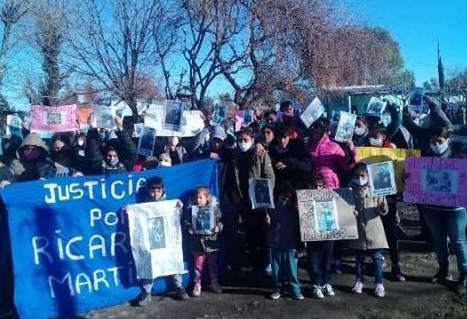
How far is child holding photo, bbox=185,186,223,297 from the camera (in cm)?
580

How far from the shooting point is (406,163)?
19.9 ft

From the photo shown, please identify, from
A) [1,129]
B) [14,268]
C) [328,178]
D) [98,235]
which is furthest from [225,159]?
[1,129]

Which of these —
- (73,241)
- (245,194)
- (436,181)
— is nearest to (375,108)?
(436,181)

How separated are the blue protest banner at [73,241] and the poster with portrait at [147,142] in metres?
0.95

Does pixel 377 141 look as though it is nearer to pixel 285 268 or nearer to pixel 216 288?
pixel 285 268

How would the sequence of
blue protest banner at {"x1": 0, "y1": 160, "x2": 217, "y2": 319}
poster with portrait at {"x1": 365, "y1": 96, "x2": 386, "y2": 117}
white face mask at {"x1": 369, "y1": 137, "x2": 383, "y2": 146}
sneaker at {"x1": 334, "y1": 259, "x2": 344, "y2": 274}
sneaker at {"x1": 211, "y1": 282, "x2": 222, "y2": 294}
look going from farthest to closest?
poster with portrait at {"x1": 365, "y1": 96, "x2": 386, "y2": 117}
white face mask at {"x1": 369, "y1": 137, "x2": 383, "y2": 146}
sneaker at {"x1": 334, "y1": 259, "x2": 344, "y2": 274}
sneaker at {"x1": 211, "y1": 282, "x2": 222, "y2": 294}
blue protest banner at {"x1": 0, "y1": 160, "x2": 217, "y2": 319}

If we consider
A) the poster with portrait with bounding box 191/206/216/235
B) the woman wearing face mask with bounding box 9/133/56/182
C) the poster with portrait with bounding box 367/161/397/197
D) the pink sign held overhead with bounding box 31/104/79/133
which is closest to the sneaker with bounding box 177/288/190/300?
the poster with portrait with bounding box 191/206/216/235

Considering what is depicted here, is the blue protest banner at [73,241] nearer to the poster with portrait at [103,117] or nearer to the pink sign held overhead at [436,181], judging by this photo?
the poster with portrait at [103,117]

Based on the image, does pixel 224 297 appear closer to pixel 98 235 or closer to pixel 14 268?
pixel 98 235

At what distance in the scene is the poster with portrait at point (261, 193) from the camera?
5641 mm

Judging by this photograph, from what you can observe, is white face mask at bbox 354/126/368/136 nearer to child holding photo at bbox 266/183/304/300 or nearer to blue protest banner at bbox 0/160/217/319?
child holding photo at bbox 266/183/304/300

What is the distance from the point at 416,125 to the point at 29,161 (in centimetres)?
532

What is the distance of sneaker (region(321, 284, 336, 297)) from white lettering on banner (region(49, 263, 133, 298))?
2.11m

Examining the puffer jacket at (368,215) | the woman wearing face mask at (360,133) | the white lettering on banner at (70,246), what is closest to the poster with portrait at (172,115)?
the white lettering on banner at (70,246)
